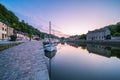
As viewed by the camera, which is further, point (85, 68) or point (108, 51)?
point (108, 51)

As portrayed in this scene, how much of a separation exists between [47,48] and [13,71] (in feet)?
70.2

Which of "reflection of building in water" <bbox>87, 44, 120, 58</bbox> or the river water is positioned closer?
the river water

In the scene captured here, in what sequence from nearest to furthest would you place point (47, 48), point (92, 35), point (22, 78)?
point (22, 78) → point (47, 48) → point (92, 35)

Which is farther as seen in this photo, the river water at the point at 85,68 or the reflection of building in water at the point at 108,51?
the reflection of building in water at the point at 108,51

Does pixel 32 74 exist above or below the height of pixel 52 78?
above

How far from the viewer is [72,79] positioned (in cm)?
1090

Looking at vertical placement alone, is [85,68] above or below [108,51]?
below

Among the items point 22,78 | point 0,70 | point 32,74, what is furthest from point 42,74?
point 0,70

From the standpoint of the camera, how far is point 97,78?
11.2 metres

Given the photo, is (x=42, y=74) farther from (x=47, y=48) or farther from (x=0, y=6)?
(x=0, y=6)

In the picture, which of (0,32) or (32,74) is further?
(0,32)

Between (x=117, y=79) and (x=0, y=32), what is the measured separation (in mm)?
37825

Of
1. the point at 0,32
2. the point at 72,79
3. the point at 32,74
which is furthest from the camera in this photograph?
the point at 0,32

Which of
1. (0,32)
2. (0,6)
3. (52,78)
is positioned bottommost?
(52,78)
